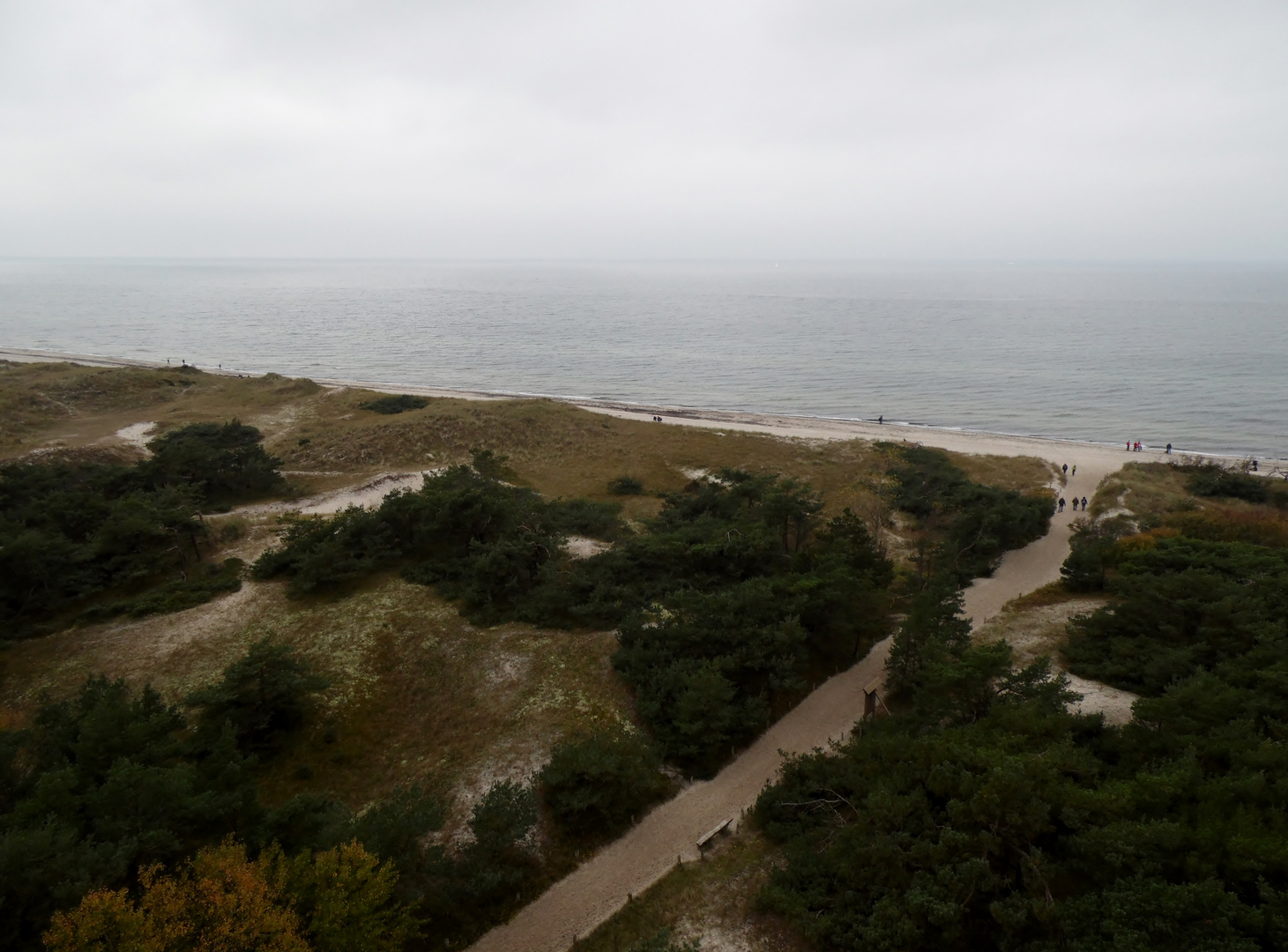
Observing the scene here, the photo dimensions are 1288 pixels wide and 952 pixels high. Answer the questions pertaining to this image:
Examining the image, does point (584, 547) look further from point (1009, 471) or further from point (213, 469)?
point (1009, 471)

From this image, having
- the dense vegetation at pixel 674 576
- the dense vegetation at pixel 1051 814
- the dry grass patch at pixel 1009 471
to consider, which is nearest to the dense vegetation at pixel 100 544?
the dense vegetation at pixel 674 576

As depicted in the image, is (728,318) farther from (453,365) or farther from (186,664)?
(186,664)

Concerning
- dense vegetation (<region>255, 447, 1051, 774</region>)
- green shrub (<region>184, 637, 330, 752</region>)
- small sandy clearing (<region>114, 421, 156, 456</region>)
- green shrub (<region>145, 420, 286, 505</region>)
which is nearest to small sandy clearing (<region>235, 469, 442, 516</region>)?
green shrub (<region>145, 420, 286, 505</region>)

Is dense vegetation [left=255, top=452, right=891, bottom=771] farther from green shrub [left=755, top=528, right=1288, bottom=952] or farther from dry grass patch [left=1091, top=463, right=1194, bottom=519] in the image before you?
dry grass patch [left=1091, top=463, right=1194, bottom=519]

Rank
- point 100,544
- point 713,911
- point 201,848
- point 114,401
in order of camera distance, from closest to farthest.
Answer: point 201,848 < point 713,911 < point 100,544 < point 114,401

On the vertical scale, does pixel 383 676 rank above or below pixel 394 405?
below

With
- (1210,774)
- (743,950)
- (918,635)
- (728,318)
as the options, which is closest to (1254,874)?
(1210,774)

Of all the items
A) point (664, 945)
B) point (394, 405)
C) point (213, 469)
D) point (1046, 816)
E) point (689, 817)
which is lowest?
point (689, 817)

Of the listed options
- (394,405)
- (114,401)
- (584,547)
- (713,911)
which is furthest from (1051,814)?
(114,401)
